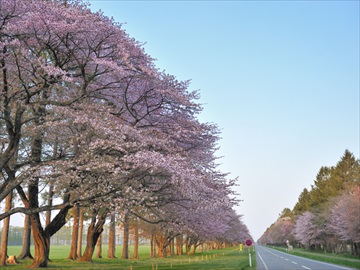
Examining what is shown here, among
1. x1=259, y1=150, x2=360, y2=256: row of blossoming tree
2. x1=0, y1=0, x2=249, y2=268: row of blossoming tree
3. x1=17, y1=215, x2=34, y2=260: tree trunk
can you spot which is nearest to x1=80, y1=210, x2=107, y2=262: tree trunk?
x1=17, y1=215, x2=34, y2=260: tree trunk

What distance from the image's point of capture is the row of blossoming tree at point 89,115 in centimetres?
1202

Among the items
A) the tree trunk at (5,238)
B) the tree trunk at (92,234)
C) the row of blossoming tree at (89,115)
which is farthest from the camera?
the tree trunk at (92,234)

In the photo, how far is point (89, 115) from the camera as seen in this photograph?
13.3 meters

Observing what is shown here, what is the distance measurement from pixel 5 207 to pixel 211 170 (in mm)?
16762

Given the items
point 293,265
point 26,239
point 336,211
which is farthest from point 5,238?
point 336,211

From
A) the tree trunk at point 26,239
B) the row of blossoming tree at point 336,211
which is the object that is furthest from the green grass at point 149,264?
the row of blossoming tree at point 336,211

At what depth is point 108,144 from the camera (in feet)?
41.3

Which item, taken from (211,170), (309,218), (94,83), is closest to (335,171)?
A: (309,218)

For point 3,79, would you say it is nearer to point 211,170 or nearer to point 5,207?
point 211,170

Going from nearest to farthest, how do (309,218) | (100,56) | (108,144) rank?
(108,144) < (100,56) < (309,218)

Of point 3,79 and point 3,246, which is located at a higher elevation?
point 3,79

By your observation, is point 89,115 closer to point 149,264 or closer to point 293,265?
point 149,264

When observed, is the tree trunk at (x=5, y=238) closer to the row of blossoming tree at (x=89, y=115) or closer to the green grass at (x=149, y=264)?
the green grass at (x=149, y=264)

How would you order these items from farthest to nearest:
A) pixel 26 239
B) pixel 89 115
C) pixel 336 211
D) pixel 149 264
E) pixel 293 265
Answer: pixel 336 211
pixel 149 264
pixel 293 265
pixel 26 239
pixel 89 115
